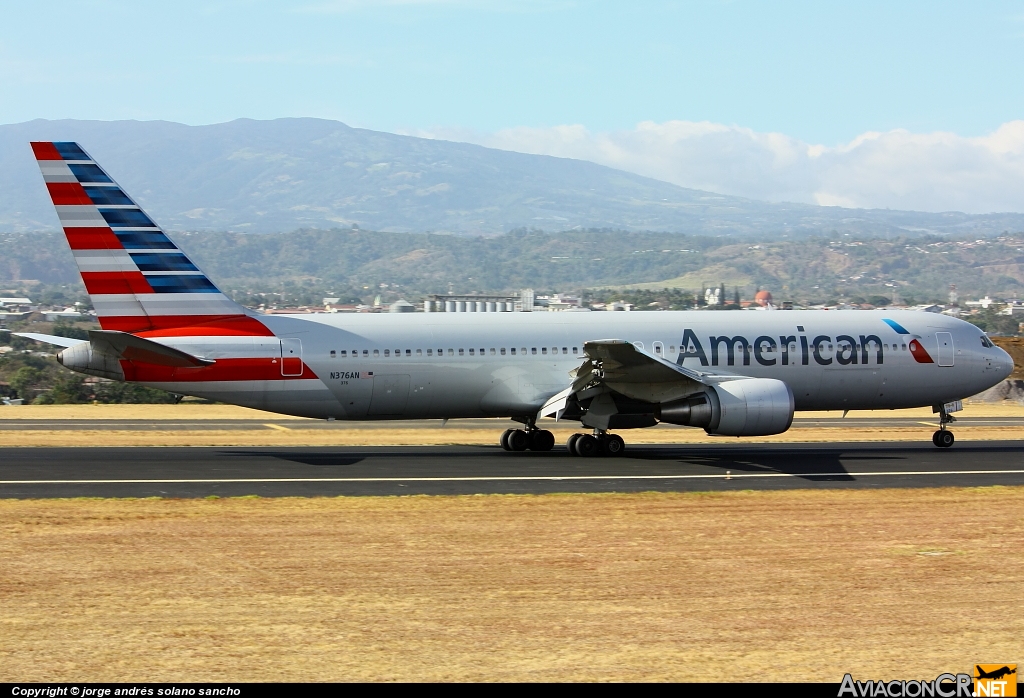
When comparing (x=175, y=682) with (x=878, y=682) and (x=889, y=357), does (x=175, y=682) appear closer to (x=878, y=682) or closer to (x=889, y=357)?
(x=878, y=682)

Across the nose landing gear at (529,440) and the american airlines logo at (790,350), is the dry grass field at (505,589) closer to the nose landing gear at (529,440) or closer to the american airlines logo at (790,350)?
the american airlines logo at (790,350)

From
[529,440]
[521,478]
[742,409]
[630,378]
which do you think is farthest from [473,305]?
[521,478]

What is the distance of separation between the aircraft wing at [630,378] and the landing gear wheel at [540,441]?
1.82 meters

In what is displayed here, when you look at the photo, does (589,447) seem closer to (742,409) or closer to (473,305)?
(742,409)

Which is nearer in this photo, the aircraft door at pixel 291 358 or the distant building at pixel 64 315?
the aircraft door at pixel 291 358

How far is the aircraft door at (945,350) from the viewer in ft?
103

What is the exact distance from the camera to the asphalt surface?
3844 cm

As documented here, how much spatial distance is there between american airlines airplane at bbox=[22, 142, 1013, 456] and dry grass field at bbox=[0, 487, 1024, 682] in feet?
21.1

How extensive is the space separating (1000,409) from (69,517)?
43777mm

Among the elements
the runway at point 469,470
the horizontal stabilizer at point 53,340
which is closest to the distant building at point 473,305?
the runway at point 469,470

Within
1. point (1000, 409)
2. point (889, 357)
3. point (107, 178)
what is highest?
point (107, 178)

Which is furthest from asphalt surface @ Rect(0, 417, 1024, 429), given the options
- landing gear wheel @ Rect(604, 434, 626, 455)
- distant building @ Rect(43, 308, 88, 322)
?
distant building @ Rect(43, 308, 88, 322)

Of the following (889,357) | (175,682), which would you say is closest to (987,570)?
(175,682)

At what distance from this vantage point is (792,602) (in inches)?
532
